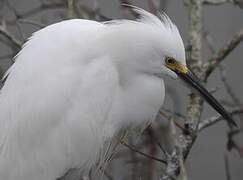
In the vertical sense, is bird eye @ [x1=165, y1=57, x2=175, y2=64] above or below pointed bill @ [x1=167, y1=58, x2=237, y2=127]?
above

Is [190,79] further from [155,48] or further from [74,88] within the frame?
[74,88]

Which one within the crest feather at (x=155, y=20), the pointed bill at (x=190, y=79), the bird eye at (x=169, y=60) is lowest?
the pointed bill at (x=190, y=79)

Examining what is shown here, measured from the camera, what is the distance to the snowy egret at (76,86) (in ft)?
5.34

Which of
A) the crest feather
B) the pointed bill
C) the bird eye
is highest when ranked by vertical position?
the crest feather

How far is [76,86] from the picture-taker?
1638 millimetres

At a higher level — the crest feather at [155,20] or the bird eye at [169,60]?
the crest feather at [155,20]

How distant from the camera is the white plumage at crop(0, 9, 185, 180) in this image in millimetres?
1628

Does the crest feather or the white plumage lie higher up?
the crest feather

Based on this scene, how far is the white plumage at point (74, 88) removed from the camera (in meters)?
1.63

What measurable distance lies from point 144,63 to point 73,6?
368mm

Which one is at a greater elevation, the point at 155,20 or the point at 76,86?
the point at 155,20

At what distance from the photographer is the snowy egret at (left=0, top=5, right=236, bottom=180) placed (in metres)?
1.63

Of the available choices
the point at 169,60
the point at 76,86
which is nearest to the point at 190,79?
the point at 169,60

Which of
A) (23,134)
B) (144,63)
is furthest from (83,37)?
(23,134)
